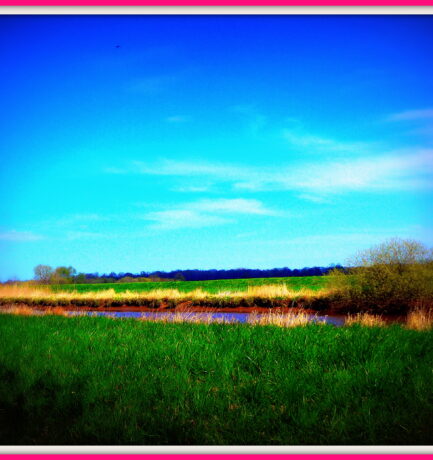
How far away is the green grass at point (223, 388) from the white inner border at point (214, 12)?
1.50 ft

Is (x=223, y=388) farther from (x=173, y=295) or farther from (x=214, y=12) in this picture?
(x=173, y=295)

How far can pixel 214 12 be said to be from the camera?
256 inches

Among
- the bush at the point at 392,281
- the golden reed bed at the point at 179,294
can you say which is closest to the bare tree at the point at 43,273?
the golden reed bed at the point at 179,294

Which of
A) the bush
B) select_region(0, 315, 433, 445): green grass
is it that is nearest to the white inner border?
select_region(0, 315, 433, 445): green grass

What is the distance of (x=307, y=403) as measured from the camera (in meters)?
6.36

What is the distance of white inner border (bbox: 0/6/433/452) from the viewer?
4.79 m

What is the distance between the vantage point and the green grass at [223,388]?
18.4ft

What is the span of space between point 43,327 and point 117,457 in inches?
414

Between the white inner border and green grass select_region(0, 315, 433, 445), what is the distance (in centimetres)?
46

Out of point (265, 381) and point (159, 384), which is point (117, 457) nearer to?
point (159, 384)

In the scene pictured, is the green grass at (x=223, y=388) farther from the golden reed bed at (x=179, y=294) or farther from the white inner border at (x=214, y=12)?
the golden reed bed at (x=179, y=294)

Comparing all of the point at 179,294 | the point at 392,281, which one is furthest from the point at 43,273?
the point at 392,281

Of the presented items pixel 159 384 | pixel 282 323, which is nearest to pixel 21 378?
pixel 159 384

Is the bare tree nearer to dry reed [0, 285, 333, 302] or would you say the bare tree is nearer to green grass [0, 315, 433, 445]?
dry reed [0, 285, 333, 302]
